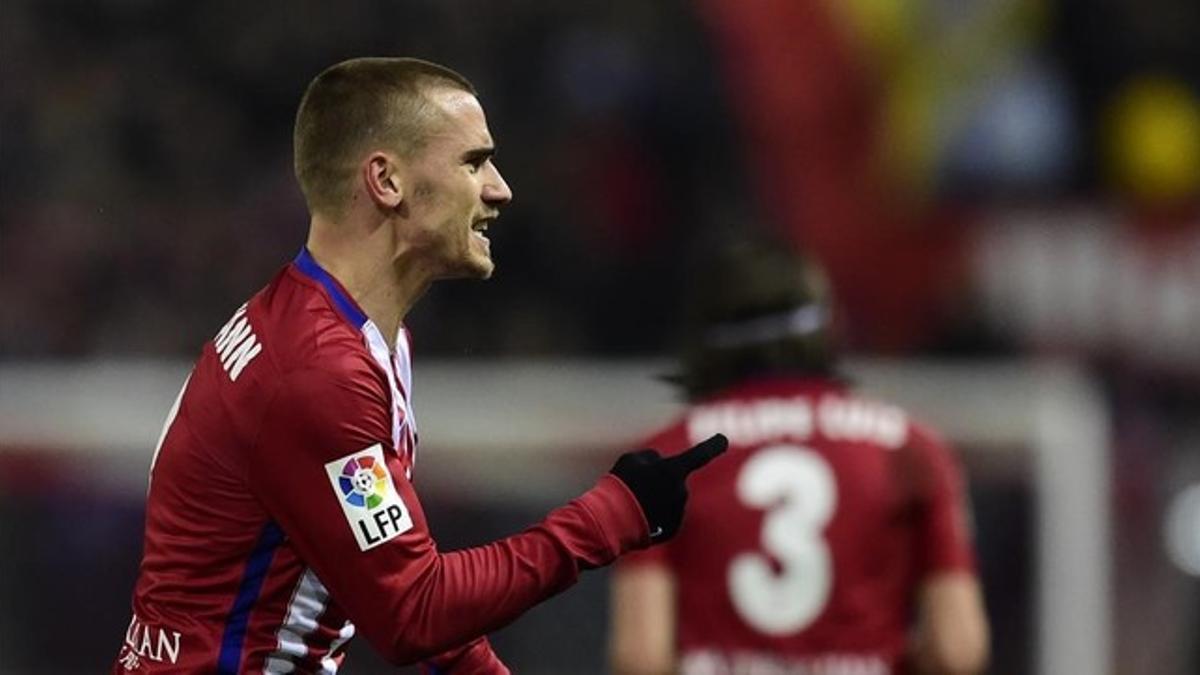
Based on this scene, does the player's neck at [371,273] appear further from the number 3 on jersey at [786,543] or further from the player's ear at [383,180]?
the number 3 on jersey at [786,543]

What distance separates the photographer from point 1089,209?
36.7 feet

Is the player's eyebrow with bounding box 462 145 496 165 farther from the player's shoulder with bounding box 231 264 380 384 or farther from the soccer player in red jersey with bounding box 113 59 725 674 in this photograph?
the player's shoulder with bounding box 231 264 380 384

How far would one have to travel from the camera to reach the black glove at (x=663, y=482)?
10.5ft

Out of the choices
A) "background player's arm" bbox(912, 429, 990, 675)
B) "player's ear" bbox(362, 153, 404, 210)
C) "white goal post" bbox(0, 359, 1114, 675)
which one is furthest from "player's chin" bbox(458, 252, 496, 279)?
"white goal post" bbox(0, 359, 1114, 675)

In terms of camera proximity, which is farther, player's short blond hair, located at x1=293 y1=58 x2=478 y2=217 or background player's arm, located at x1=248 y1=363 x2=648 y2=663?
player's short blond hair, located at x1=293 y1=58 x2=478 y2=217

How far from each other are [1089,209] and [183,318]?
12.8ft

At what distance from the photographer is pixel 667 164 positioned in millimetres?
11320

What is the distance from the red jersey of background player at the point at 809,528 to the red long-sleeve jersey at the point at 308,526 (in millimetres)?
1241

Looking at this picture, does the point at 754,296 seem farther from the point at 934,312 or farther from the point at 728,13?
the point at 728,13

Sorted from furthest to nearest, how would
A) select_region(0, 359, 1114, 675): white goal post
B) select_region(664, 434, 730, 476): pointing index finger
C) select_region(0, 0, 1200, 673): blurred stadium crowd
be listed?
select_region(0, 0, 1200, 673): blurred stadium crowd
select_region(0, 359, 1114, 675): white goal post
select_region(664, 434, 730, 476): pointing index finger

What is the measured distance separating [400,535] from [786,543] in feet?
5.09

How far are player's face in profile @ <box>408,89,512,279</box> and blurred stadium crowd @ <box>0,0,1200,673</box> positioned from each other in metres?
7.03

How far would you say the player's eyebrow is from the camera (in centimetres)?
333

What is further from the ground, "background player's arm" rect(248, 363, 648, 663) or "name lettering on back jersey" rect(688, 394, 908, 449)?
"background player's arm" rect(248, 363, 648, 663)
